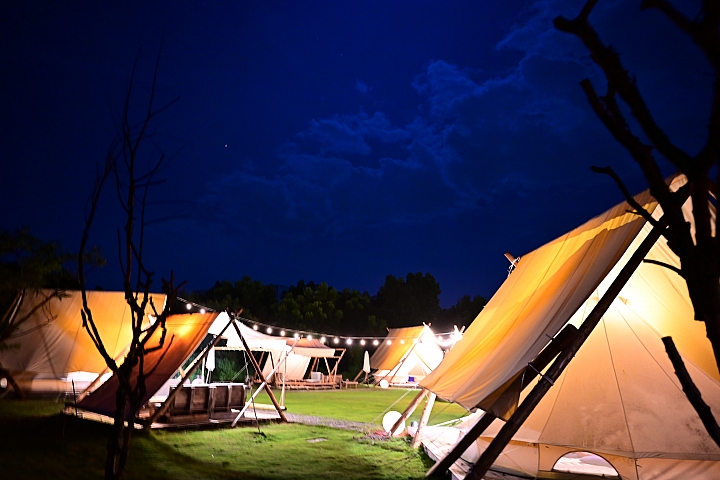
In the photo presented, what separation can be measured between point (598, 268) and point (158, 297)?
15.8 meters

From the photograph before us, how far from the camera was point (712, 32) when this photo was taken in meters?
1.30

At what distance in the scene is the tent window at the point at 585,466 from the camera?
6.29 meters

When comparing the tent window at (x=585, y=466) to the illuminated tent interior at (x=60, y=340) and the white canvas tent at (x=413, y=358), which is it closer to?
the illuminated tent interior at (x=60, y=340)

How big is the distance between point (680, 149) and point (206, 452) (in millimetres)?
8655

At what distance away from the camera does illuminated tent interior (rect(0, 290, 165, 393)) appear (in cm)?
1551

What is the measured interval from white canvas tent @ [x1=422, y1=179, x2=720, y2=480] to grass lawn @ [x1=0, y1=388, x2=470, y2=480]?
1.90 m

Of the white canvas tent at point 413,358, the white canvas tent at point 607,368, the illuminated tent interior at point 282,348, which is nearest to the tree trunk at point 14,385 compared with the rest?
the illuminated tent interior at point 282,348

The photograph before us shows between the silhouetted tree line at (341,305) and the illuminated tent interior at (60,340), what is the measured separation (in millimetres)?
11503

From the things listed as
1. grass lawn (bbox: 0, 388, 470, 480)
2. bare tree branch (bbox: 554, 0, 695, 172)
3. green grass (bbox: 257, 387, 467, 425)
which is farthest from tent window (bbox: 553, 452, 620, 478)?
bare tree branch (bbox: 554, 0, 695, 172)

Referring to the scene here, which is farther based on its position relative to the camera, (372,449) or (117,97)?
(372,449)

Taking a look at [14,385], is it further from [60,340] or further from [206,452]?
[206,452]

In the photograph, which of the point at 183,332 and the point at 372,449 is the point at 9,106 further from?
the point at 372,449

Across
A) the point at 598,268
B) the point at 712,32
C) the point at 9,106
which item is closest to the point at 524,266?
the point at 598,268

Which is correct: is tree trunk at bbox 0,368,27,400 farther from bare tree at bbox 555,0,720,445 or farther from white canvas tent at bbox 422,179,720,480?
bare tree at bbox 555,0,720,445
